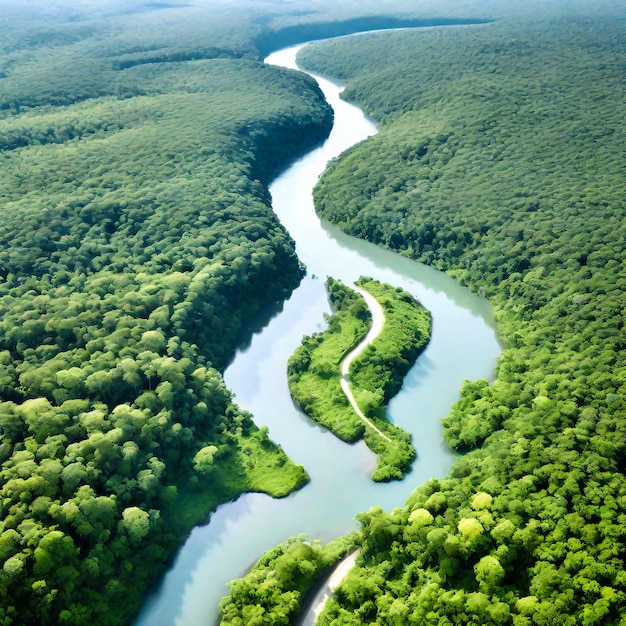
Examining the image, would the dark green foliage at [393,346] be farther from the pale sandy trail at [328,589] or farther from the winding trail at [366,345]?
the pale sandy trail at [328,589]

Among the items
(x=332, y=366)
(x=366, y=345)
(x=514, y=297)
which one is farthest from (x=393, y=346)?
(x=514, y=297)

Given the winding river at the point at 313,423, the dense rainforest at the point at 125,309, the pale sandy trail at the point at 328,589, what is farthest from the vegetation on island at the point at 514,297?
the dense rainforest at the point at 125,309

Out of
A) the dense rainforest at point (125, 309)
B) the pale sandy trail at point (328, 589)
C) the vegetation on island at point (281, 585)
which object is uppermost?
the dense rainforest at point (125, 309)

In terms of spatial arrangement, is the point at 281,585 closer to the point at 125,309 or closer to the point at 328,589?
Result: the point at 328,589

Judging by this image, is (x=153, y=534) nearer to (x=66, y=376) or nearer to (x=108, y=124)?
(x=66, y=376)

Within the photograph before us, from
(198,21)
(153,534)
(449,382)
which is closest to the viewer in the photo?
(153,534)

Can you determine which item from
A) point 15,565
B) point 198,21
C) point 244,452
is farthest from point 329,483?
point 198,21
